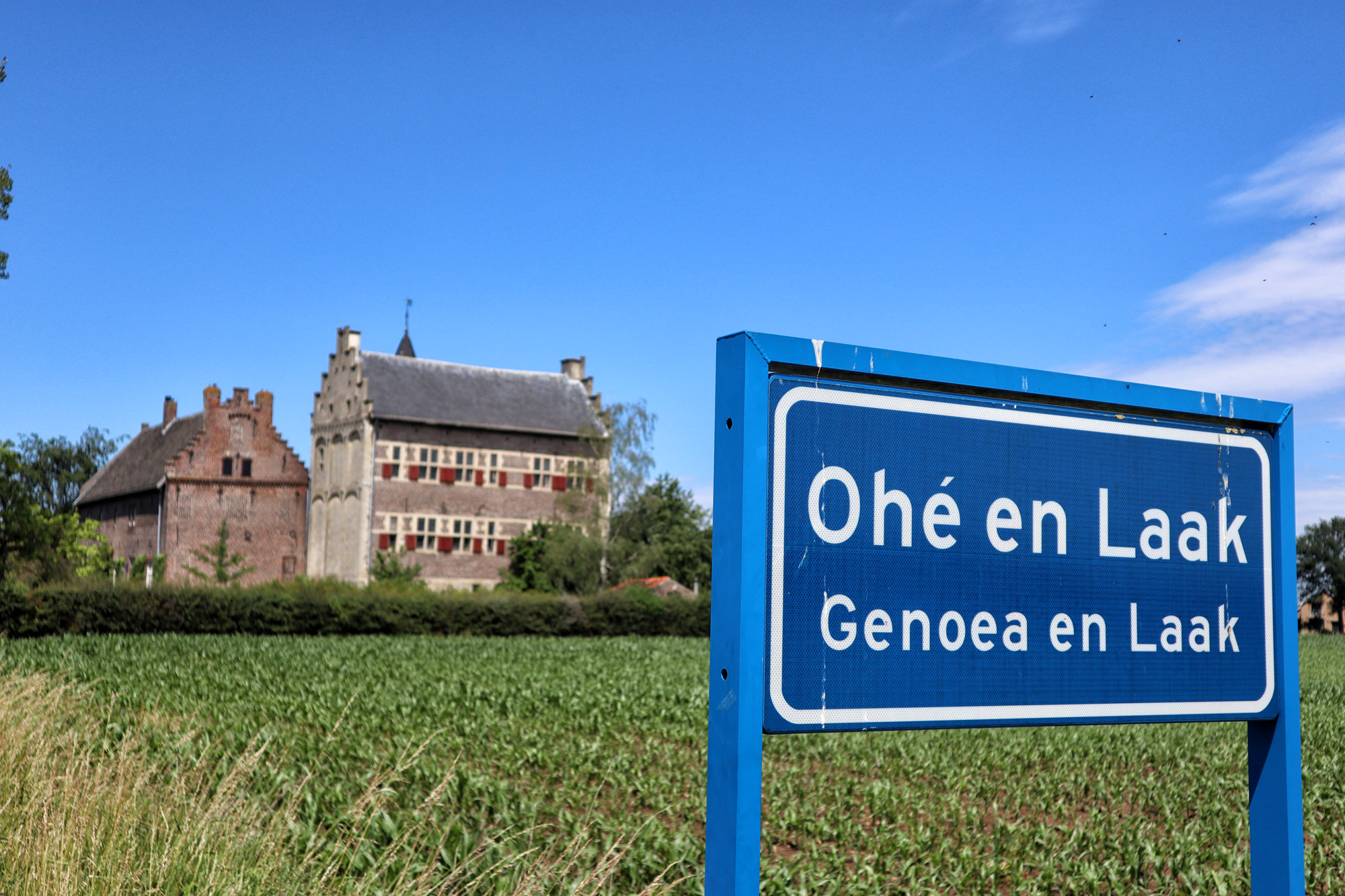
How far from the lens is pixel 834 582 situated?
2.00m

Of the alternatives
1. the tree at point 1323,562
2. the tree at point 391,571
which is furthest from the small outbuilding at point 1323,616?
the tree at point 391,571

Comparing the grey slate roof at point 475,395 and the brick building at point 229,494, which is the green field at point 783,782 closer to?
the grey slate roof at point 475,395

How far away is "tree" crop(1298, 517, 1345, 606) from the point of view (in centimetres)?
5125

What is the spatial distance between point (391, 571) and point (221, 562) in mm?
8099

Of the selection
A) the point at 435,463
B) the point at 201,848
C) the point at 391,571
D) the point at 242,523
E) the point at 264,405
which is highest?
the point at 264,405

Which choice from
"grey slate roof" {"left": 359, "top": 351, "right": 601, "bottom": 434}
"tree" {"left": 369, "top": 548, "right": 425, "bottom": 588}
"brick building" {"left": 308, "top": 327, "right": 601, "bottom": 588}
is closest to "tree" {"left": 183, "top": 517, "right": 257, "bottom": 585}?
"brick building" {"left": 308, "top": 327, "right": 601, "bottom": 588}

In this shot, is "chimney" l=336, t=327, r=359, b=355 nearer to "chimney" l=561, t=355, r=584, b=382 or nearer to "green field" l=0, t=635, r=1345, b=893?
"chimney" l=561, t=355, r=584, b=382

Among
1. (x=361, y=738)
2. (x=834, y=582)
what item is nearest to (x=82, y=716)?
(x=361, y=738)

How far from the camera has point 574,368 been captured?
56.4m

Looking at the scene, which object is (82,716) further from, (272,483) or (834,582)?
(272,483)

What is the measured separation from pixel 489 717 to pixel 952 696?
968 cm

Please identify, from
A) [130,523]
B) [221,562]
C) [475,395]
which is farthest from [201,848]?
[130,523]

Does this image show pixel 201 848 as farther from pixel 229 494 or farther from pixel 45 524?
pixel 229 494

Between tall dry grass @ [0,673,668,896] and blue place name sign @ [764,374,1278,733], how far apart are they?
1572 mm
